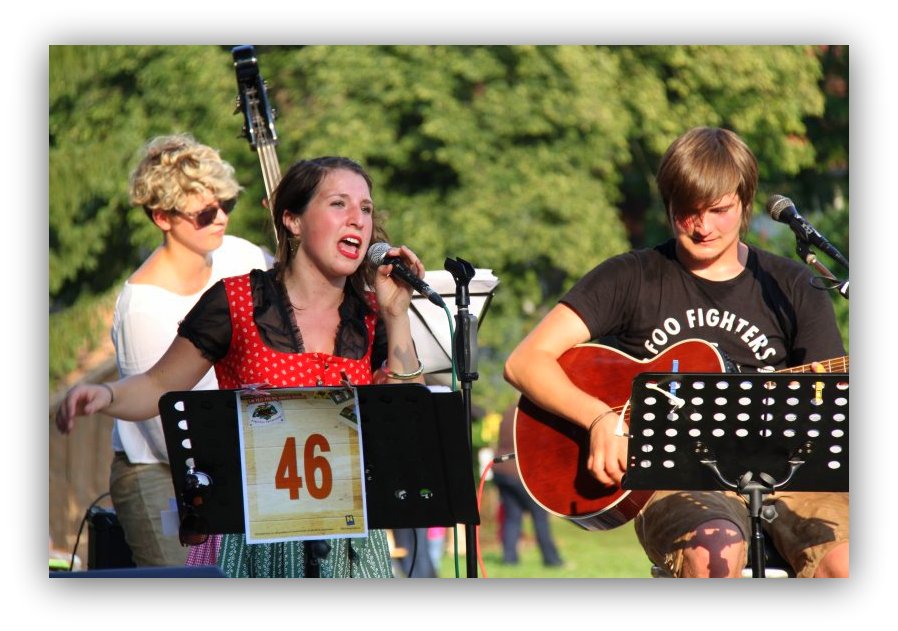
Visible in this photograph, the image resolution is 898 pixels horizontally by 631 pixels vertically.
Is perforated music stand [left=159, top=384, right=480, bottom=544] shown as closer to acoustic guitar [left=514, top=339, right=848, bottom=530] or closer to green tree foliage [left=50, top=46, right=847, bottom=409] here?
acoustic guitar [left=514, top=339, right=848, bottom=530]

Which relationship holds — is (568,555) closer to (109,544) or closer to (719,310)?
(109,544)

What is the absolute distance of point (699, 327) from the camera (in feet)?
12.7

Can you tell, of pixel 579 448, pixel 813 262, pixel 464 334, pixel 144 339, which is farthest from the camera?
pixel 144 339

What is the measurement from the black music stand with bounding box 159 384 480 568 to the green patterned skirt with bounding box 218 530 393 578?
1.08 feet

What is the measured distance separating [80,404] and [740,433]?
162cm

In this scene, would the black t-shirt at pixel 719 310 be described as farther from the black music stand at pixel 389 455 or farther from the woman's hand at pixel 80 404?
the woman's hand at pixel 80 404

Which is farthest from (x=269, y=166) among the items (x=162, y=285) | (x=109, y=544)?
(x=109, y=544)

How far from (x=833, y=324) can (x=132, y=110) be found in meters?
4.57

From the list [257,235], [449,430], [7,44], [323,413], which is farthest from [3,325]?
[257,235]

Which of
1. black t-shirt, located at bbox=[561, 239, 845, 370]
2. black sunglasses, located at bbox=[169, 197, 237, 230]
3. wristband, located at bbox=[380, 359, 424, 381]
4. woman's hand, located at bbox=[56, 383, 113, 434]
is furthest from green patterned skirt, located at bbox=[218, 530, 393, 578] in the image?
black sunglasses, located at bbox=[169, 197, 237, 230]

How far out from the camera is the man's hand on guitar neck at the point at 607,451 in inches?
145

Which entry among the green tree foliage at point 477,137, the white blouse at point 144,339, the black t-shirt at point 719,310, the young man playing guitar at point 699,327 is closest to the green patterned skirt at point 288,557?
the young man playing guitar at point 699,327

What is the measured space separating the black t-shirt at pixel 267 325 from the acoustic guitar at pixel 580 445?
52 cm

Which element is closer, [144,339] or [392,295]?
[392,295]
